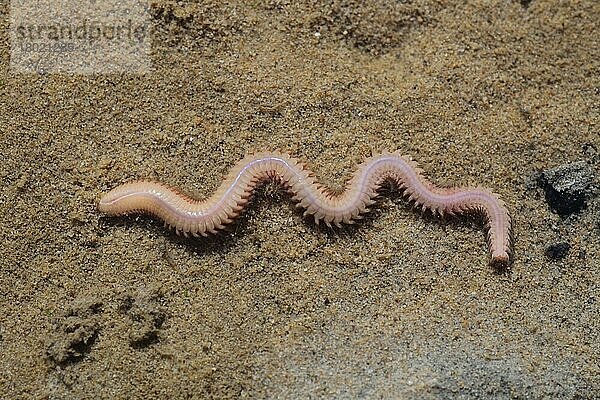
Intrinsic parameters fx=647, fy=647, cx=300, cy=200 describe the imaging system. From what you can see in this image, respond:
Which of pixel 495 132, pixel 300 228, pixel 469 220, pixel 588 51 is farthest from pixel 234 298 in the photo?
pixel 588 51

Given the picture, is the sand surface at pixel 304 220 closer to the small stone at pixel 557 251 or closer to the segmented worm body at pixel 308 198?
the small stone at pixel 557 251

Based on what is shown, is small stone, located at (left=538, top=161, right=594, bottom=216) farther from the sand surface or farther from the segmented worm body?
the segmented worm body

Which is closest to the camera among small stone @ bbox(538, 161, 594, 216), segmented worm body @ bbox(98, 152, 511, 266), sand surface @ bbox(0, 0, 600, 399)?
sand surface @ bbox(0, 0, 600, 399)

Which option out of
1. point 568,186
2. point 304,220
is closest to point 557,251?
point 568,186

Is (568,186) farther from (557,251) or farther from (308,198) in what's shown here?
(308,198)

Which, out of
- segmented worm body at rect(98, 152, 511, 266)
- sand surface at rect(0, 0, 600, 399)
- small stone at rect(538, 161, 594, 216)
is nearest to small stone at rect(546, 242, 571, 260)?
sand surface at rect(0, 0, 600, 399)

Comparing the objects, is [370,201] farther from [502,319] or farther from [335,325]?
[502,319]
